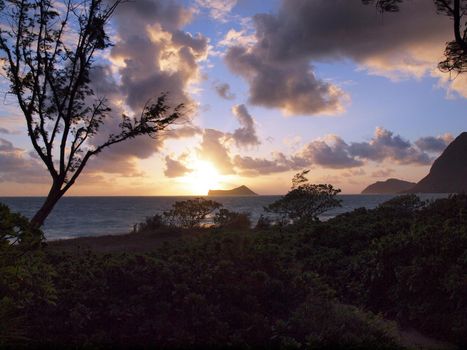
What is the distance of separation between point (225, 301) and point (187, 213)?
30414mm

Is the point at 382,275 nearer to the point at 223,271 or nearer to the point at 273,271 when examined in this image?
the point at 273,271

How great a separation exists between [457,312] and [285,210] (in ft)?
89.4

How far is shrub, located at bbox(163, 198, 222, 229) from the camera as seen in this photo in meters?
36.5

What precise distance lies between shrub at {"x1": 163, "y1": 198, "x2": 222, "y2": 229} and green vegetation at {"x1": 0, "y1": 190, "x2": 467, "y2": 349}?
26.8 metres

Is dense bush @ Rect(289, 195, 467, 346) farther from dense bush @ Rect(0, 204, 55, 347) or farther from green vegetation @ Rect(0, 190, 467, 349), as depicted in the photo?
dense bush @ Rect(0, 204, 55, 347)

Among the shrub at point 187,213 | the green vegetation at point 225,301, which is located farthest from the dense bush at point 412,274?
the shrub at point 187,213

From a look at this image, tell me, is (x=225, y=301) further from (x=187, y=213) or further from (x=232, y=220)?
(x=187, y=213)

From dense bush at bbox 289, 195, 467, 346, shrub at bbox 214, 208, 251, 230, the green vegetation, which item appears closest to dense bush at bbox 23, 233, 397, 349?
the green vegetation

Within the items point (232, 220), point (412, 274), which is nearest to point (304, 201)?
point (232, 220)

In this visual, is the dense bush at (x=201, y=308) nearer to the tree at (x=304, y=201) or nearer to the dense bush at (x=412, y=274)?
the dense bush at (x=412, y=274)

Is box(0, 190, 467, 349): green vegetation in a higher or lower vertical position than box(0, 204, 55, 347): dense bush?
lower

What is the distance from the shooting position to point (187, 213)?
36.5 metres

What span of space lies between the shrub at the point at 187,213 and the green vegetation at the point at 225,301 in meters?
26.8

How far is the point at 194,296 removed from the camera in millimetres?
5965
